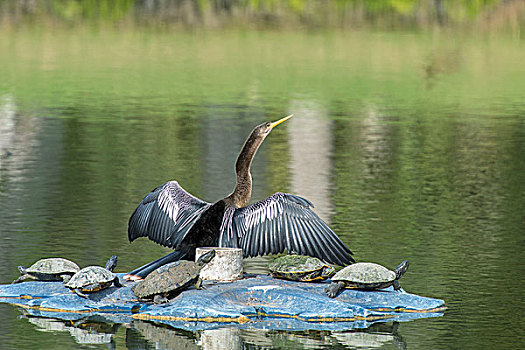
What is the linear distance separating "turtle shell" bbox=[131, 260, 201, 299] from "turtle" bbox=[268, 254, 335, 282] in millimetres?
972

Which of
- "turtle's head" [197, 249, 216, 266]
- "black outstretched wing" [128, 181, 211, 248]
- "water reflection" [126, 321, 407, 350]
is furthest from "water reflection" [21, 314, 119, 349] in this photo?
"black outstretched wing" [128, 181, 211, 248]

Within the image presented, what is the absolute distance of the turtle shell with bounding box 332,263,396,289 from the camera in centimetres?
1164

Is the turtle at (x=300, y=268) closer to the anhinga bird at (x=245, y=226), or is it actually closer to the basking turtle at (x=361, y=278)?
the anhinga bird at (x=245, y=226)

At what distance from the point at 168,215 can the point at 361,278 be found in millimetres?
2304

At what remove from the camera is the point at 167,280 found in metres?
11.4

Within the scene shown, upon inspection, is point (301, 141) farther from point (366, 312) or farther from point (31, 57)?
point (31, 57)

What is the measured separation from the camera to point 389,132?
2845cm

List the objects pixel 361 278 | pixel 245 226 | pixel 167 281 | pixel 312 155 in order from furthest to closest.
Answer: pixel 312 155, pixel 245 226, pixel 361 278, pixel 167 281

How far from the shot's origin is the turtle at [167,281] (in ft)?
37.2

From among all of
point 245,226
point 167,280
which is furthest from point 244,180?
point 167,280

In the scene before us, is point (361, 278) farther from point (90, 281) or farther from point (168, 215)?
point (90, 281)

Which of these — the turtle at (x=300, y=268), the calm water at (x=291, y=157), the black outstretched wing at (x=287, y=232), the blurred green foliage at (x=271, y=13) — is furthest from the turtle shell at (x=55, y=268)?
the blurred green foliage at (x=271, y=13)

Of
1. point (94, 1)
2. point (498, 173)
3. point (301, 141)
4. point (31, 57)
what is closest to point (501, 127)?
point (301, 141)

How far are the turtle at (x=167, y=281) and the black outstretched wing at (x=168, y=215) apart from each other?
3.35 ft
